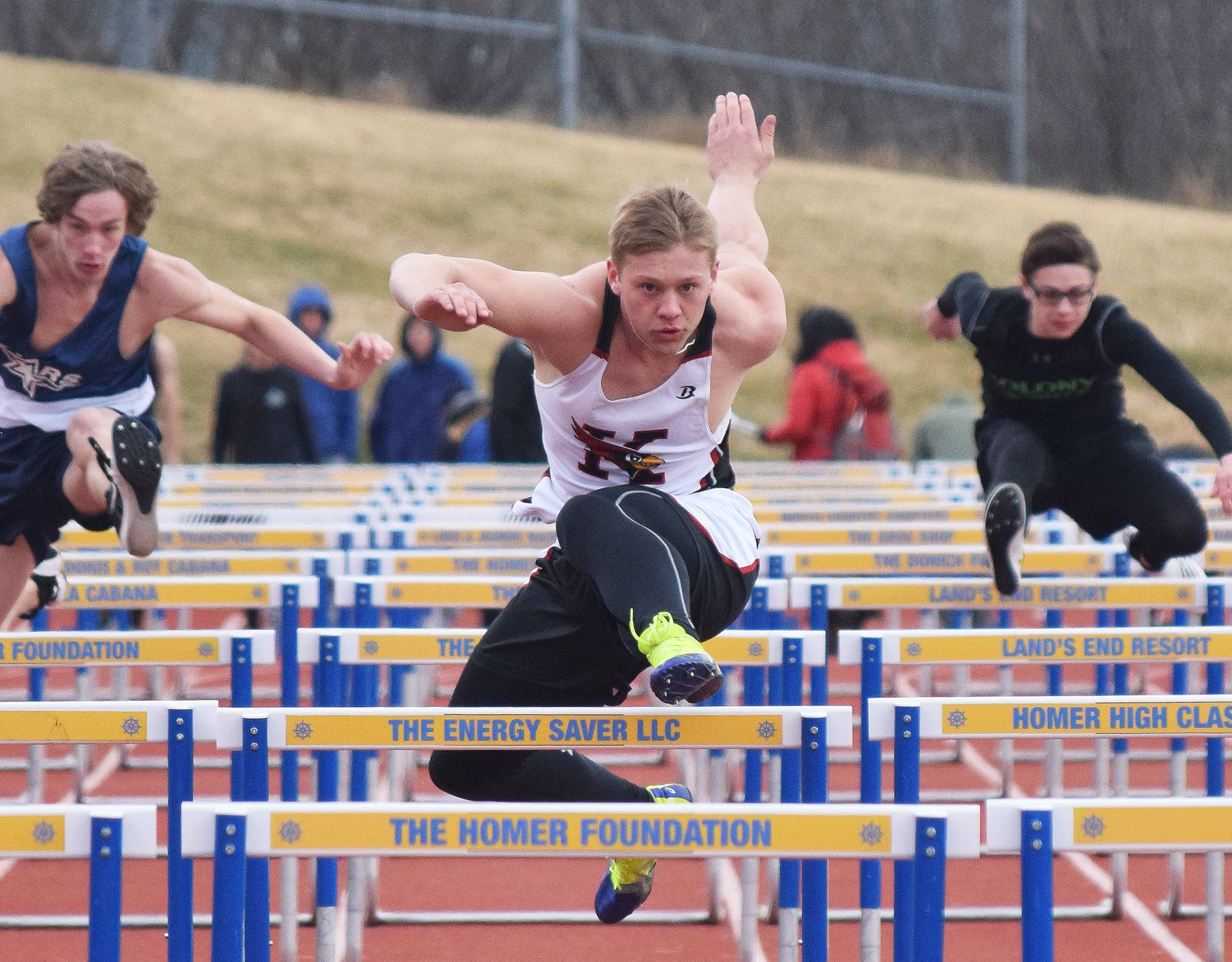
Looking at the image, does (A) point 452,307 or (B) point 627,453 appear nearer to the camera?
(A) point 452,307

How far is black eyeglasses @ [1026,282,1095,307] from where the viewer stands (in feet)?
17.2

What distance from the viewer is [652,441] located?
3.76 metres

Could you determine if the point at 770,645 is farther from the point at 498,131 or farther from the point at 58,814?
the point at 498,131

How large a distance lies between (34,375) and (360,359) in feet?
3.29

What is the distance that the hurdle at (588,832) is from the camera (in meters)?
2.46

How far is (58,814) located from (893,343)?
17871 mm

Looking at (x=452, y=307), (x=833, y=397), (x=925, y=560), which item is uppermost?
(x=833, y=397)

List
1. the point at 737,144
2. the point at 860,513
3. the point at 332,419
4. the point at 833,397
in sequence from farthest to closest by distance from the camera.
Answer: the point at 332,419 → the point at 833,397 → the point at 860,513 → the point at 737,144

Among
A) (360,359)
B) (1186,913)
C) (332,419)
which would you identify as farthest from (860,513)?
(332,419)

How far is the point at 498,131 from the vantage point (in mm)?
22047

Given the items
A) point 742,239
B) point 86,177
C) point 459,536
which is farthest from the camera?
point 459,536

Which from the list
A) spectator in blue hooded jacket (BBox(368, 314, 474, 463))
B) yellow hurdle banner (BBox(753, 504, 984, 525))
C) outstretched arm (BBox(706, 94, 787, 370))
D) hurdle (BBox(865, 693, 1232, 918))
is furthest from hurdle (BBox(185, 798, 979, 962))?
spectator in blue hooded jacket (BBox(368, 314, 474, 463))

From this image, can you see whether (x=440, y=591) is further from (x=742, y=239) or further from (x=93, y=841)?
(x=93, y=841)

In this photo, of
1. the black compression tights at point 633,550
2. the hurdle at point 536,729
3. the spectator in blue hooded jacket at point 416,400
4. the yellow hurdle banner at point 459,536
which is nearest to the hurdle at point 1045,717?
the hurdle at point 536,729
